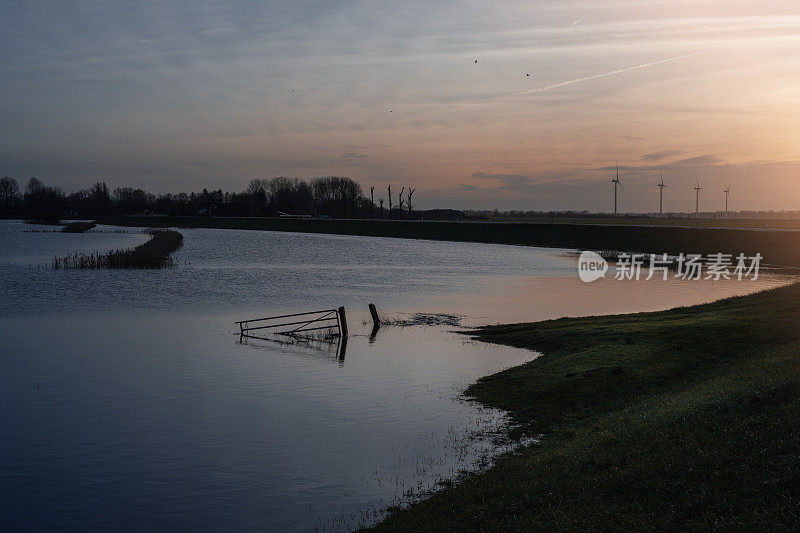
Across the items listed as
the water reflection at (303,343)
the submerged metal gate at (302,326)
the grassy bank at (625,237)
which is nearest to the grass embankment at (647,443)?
the water reflection at (303,343)

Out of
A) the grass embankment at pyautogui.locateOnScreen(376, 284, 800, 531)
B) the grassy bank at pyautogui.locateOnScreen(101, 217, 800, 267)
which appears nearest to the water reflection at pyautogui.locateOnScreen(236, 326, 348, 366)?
the grass embankment at pyautogui.locateOnScreen(376, 284, 800, 531)

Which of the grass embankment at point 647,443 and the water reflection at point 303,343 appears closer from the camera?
the grass embankment at point 647,443

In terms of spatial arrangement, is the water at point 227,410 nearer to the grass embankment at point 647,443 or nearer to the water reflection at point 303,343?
the water reflection at point 303,343

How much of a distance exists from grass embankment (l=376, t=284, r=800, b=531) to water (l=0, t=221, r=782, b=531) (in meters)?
1.82

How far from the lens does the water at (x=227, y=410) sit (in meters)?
16.3

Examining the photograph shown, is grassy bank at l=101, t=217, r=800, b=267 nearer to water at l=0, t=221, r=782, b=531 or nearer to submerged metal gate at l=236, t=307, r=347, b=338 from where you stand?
A: water at l=0, t=221, r=782, b=531

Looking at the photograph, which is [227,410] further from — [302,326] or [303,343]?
[302,326]

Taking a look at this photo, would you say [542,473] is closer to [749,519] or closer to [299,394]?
[749,519]

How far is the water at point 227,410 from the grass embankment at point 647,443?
1817 mm

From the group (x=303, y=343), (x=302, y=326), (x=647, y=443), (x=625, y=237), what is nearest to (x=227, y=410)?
(x=303, y=343)

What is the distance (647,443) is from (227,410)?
46.7 ft

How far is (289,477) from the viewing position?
17688 millimetres

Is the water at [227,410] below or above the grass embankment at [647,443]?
below

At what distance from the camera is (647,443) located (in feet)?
51.2
